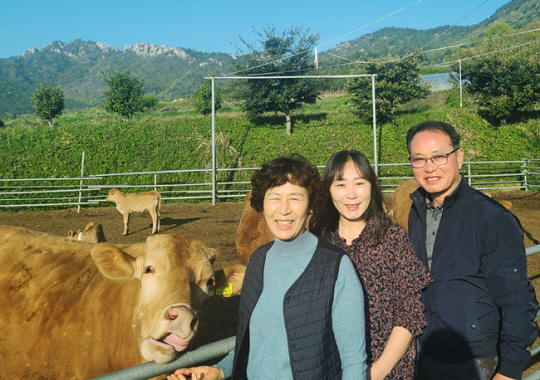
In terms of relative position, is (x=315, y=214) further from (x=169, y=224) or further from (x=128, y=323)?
(x=169, y=224)

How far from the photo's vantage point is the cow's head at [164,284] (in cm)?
174

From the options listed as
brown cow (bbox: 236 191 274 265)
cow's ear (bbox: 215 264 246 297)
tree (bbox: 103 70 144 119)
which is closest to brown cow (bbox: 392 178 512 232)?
brown cow (bbox: 236 191 274 265)

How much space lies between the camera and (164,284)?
6.82 ft

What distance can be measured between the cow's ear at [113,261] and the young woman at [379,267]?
3.95 feet

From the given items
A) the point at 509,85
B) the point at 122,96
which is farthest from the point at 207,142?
the point at 509,85

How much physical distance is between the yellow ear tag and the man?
42.7 inches

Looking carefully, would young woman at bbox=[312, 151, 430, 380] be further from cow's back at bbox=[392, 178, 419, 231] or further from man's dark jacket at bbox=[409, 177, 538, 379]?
cow's back at bbox=[392, 178, 419, 231]

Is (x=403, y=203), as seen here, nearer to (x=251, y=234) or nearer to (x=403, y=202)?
(x=403, y=202)

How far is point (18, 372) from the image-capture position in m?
2.45

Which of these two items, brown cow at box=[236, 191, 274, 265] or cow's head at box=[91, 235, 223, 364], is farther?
brown cow at box=[236, 191, 274, 265]

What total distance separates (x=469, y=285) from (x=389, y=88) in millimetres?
25384

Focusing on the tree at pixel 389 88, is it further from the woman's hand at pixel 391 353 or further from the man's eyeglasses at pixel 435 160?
the woman's hand at pixel 391 353

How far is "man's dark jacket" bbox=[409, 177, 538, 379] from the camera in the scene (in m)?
1.68

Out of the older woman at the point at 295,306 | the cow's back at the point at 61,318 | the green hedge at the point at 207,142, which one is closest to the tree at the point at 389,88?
the green hedge at the point at 207,142
